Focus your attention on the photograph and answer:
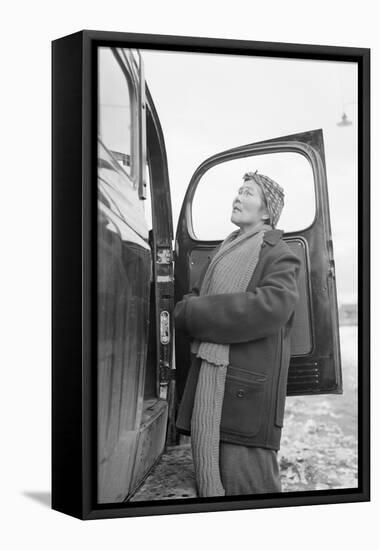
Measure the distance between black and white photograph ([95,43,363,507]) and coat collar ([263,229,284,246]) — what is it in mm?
10

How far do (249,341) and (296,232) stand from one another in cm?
51

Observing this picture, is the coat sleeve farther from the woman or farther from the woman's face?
the woman's face

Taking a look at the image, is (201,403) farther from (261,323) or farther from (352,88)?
(352,88)

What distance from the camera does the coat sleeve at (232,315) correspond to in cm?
592

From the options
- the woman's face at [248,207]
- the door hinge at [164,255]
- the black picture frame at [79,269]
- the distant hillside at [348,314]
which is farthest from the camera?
the distant hillside at [348,314]

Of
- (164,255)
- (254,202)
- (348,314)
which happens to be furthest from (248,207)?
(348,314)

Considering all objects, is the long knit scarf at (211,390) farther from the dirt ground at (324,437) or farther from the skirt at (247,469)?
the dirt ground at (324,437)

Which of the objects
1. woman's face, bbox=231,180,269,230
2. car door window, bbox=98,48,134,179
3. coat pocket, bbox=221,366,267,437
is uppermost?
car door window, bbox=98,48,134,179

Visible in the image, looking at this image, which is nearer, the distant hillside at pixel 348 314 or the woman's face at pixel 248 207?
the woman's face at pixel 248 207

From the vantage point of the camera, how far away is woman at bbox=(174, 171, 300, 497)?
19.4 feet

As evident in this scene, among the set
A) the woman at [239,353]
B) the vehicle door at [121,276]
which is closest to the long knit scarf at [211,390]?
the woman at [239,353]

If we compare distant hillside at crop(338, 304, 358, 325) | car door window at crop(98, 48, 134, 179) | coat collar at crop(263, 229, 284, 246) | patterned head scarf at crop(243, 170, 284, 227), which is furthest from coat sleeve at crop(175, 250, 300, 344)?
car door window at crop(98, 48, 134, 179)

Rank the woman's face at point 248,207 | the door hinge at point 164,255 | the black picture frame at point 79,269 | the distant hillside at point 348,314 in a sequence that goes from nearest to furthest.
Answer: the black picture frame at point 79,269, the door hinge at point 164,255, the woman's face at point 248,207, the distant hillside at point 348,314

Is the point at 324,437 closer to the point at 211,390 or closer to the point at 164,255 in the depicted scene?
the point at 211,390
